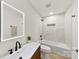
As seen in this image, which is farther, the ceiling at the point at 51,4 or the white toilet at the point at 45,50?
the ceiling at the point at 51,4

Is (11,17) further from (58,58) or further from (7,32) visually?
(58,58)

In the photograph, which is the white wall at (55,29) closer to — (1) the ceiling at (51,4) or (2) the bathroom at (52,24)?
(2) the bathroom at (52,24)

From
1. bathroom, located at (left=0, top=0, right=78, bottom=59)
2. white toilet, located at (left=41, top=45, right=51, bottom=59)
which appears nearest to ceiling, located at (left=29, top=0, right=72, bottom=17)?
bathroom, located at (left=0, top=0, right=78, bottom=59)

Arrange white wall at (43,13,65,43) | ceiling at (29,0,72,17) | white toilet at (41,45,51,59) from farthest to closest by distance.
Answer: white wall at (43,13,65,43)
ceiling at (29,0,72,17)
white toilet at (41,45,51,59)

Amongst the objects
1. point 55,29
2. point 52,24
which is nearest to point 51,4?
point 52,24

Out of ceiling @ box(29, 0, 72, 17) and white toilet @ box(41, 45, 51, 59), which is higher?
ceiling @ box(29, 0, 72, 17)

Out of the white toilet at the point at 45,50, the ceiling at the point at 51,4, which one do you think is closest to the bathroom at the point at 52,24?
the ceiling at the point at 51,4

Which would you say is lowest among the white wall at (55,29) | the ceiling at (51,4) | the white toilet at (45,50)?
the white toilet at (45,50)

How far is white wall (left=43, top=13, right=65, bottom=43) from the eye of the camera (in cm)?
363

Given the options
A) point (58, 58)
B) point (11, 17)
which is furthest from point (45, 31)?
point (11, 17)

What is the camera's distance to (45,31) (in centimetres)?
435

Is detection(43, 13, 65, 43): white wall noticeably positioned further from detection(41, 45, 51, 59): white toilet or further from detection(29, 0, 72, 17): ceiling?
detection(41, 45, 51, 59): white toilet

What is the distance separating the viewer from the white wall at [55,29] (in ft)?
11.9

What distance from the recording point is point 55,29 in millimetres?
3881
